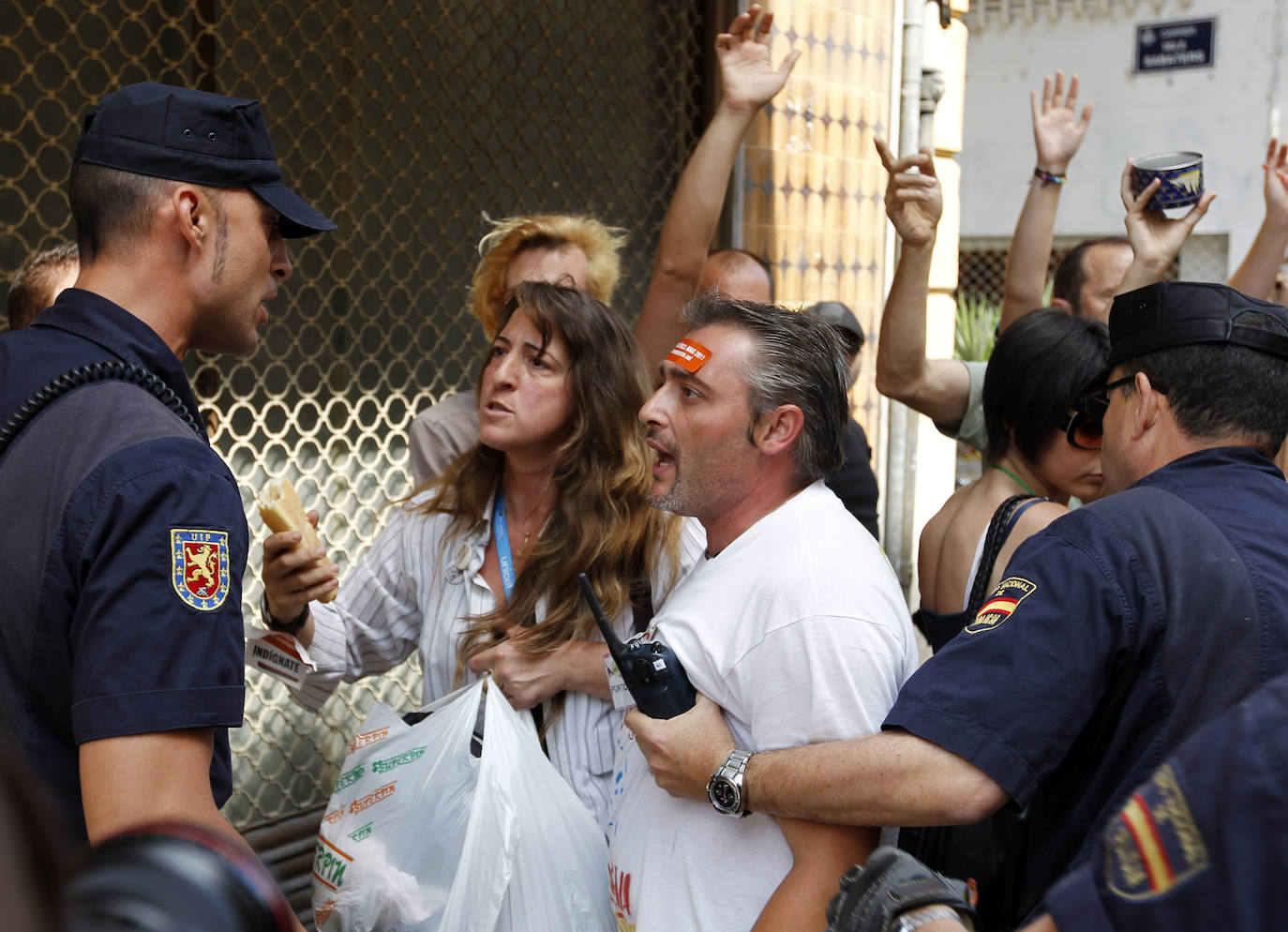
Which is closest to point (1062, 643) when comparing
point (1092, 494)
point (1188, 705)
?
point (1188, 705)

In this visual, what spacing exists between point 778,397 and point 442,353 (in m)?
2.55

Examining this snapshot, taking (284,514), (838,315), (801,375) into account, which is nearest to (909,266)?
(838,315)

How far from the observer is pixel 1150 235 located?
338 cm

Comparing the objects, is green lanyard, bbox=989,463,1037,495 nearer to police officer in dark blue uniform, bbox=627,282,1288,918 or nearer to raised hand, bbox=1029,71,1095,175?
police officer in dark blue uniform, bbox=627,282,1288,918

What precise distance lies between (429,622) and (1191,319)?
1662 mm

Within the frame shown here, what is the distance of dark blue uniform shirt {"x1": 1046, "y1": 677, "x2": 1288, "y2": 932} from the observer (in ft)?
2.69

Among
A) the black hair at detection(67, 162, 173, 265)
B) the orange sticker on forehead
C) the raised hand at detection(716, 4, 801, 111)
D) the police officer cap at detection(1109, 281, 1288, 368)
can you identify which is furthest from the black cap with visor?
the raised hand at detection(716, 4, 801, 111)

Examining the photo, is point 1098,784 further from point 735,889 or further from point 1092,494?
point 1092,494

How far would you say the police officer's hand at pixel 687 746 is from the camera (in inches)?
71.9

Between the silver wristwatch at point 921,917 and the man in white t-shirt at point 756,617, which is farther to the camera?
the man in white t-shirt at point 756,617

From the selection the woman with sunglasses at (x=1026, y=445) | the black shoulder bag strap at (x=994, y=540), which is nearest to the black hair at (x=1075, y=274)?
the woman with sunglasses at (x=1026, y=445)

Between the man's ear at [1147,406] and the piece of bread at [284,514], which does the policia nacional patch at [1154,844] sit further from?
the piece of bread at [284,514]

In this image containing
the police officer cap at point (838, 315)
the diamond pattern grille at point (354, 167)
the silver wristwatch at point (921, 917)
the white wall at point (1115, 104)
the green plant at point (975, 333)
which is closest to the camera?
the silver wristwatch at point (921, 917)

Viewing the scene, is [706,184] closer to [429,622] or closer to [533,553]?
[533,553]
